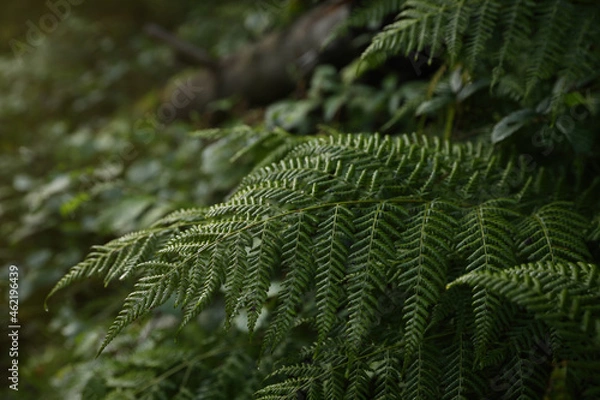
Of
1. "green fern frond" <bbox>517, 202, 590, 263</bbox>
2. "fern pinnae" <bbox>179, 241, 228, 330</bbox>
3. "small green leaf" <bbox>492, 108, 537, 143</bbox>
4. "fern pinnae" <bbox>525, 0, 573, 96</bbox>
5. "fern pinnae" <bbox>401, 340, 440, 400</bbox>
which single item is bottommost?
"fern pinnae" <bbox>401, 340, 440, 400</bbox>

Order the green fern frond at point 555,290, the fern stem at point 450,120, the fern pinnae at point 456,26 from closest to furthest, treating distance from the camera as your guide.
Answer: the green fern frond at point 555,290
the fern pinnae at point 456,26
the fern stem at point 450,120

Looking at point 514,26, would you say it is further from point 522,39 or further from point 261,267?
point 261,267

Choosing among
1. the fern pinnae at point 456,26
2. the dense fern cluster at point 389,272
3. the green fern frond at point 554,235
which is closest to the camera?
the dense fern cluster at point 389,272

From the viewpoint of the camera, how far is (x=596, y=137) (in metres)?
2.08

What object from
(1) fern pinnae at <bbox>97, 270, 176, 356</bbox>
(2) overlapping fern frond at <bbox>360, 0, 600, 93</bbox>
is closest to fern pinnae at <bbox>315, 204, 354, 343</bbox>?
(1) fern pinnae at <bbox>97, 270, 176, 356</bbox>

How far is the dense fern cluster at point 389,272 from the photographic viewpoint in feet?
3.77

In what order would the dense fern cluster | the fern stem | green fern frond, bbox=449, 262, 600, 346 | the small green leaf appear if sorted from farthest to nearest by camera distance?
the fern stem → the small green leaf → the dense fern cluster → green fern frond, bbox=449, 262, 600, 346

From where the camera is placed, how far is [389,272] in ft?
4.48

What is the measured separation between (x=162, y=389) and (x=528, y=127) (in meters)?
1.84

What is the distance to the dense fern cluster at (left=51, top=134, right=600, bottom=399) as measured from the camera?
1.15 m

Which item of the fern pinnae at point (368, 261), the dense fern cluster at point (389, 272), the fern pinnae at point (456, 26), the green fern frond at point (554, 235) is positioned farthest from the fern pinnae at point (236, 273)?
the fern pinnae at point (456, 26)

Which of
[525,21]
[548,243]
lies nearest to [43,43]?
[525,21]

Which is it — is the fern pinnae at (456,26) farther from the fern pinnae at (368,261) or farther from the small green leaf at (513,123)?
the fern pinnae at (368,261)

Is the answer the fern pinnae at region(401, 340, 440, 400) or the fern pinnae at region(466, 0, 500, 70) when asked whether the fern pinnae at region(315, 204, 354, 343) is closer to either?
the fern pinnae at region(401, 340, 440, 400)
